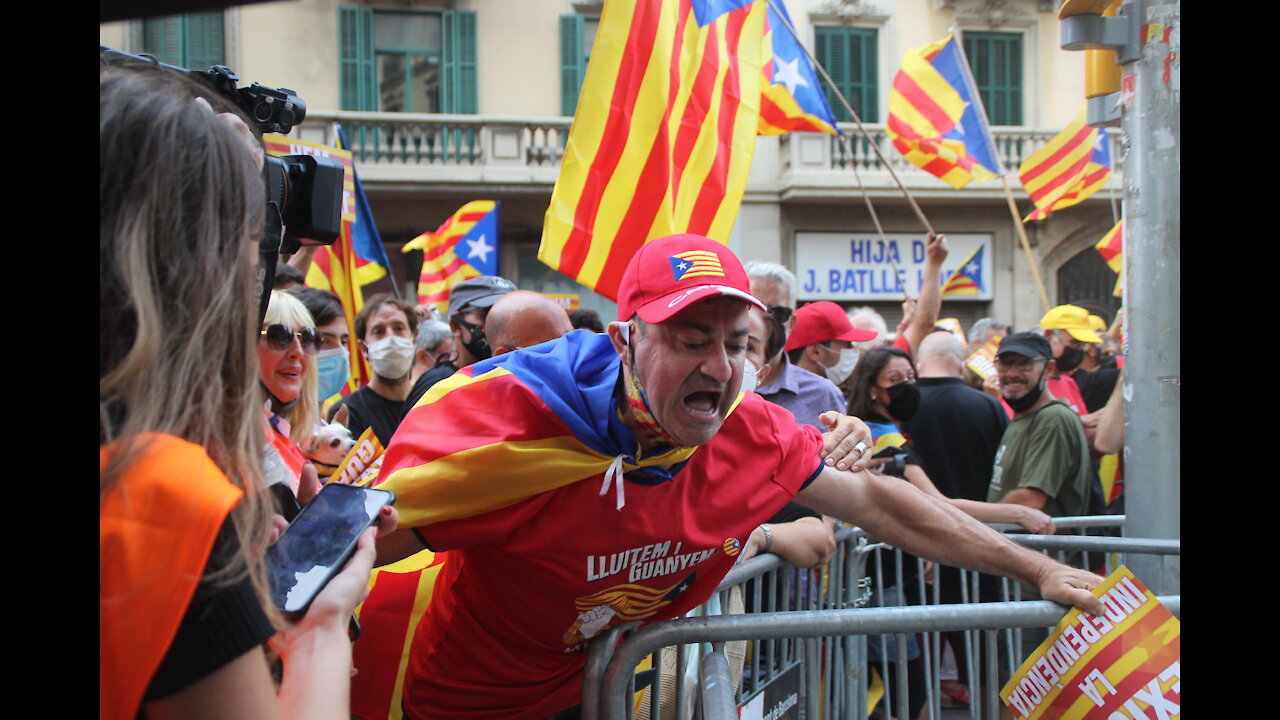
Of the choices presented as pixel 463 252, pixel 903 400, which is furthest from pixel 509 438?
pixel 463 252

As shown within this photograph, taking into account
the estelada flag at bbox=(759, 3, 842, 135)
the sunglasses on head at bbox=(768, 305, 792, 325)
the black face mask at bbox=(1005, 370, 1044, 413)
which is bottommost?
the black face mask at bbox=(1005, 370, 1044, 413)

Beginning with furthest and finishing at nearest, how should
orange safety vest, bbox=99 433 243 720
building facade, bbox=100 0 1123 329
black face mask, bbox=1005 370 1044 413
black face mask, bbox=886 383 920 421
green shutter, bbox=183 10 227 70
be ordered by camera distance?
building facade, bbox=100 0 1123 329 → green shutter, bbox=183 10 227 70 → black face mask, bbox=1005 370 1044 413 → black face mask, bbox=886 383 920 421 → orange safety vest, bbox=99 433 243 720

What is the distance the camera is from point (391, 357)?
5.23 metres

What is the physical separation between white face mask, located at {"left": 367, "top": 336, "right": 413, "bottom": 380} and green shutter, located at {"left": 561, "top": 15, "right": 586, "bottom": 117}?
13.4 metres

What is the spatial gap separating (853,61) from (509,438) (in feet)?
60.1

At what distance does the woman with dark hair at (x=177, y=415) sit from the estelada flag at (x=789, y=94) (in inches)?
230

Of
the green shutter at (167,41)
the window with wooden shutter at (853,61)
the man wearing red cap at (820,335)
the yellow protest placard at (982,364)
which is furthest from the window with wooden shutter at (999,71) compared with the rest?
the man wearing red cap at (820,335)

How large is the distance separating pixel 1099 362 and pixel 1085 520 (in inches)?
188

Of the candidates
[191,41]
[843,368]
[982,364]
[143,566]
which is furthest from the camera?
[191,41]

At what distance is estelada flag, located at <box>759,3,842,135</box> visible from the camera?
6840mm

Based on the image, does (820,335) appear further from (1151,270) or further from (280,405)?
(280,405)

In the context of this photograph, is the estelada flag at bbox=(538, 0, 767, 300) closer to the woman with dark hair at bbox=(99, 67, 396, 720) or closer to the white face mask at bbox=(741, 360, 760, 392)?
the white face mask at bbox=(741, 360, 760, 392)

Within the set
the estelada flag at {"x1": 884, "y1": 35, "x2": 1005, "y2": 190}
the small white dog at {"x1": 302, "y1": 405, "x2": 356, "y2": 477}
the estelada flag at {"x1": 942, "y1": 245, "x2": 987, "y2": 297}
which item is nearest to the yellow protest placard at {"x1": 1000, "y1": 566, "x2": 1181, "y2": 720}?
the small white dog at {"x1": 302, "y1": 405, "x2": 356, "y2": 477}

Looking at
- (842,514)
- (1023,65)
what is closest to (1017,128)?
(1023,65)
